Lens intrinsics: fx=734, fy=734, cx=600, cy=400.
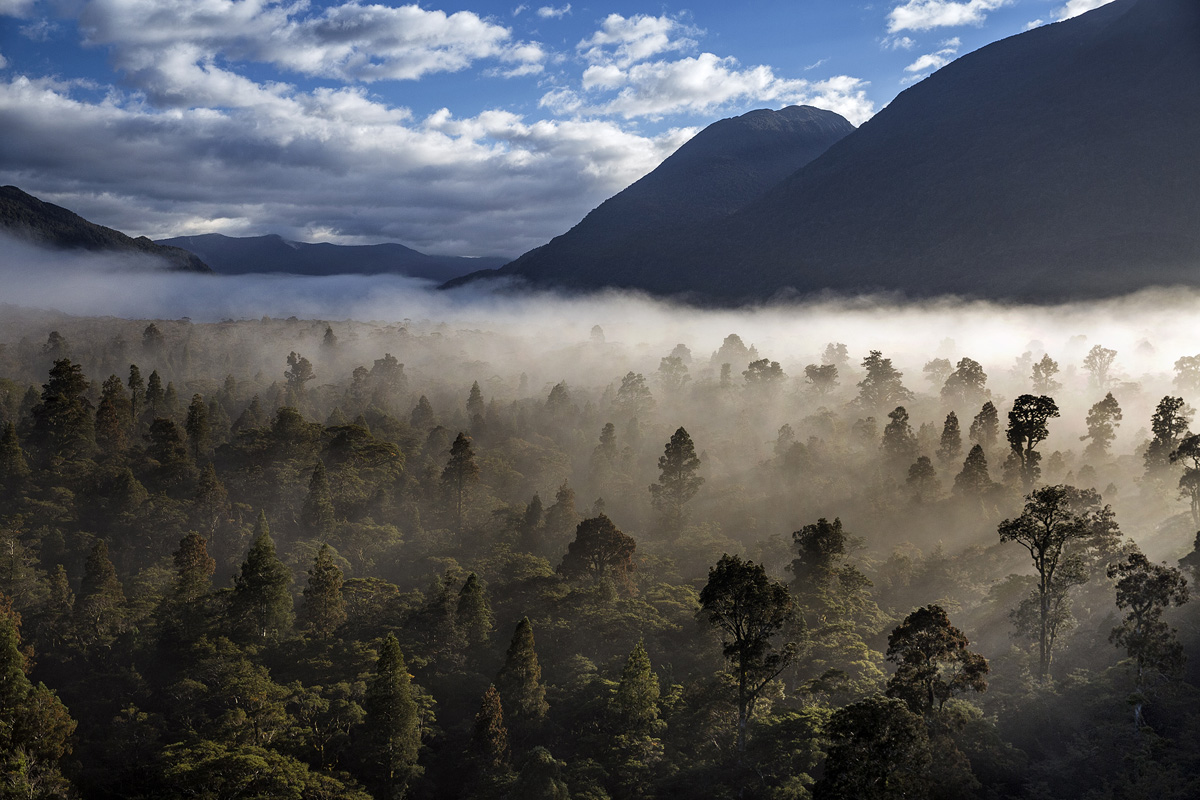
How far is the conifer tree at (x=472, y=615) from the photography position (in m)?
81.7

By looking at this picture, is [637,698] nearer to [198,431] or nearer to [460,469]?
[460,469]

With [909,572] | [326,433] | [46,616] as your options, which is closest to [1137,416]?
[909,572]

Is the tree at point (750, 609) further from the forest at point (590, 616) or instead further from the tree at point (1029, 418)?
the tree at point (1029, 418)

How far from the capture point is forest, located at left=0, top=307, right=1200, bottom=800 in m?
53.6

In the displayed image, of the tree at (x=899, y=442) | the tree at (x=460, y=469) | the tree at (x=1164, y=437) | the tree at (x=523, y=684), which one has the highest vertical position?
the tree at (x=1164, y=437)

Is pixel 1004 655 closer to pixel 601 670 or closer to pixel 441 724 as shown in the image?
pixel 601 670

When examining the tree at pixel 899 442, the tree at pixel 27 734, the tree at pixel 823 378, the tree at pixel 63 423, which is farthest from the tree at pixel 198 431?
the tree at pixel 823 378

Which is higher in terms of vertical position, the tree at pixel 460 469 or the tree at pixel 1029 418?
the tree at pixel 1029 418

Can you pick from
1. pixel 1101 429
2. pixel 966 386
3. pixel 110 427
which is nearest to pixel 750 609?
pixel 1101 429

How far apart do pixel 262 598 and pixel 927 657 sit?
2558 inches

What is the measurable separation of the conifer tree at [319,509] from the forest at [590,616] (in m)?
0.64

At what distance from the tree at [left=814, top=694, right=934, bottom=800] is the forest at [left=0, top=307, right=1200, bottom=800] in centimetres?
16

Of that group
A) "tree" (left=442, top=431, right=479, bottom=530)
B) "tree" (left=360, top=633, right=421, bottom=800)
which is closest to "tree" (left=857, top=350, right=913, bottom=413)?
"tree" (left=442, top=431, right=479, bottom=530)

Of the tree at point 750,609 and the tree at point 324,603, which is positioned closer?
the tree at point 750,609
